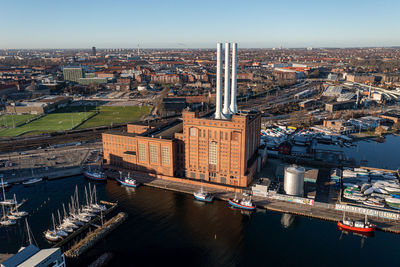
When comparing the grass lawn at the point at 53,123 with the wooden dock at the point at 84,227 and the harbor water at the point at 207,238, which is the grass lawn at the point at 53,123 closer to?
the harbor water at the point at 207,238

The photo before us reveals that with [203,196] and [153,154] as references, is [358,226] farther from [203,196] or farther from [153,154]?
[153,154]

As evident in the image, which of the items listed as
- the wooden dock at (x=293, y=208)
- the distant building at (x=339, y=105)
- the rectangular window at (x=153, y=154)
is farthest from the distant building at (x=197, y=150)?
the distant building at (x=339, y=105)

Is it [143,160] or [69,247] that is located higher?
[143,160]

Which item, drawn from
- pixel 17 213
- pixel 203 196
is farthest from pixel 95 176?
pixel 203 196

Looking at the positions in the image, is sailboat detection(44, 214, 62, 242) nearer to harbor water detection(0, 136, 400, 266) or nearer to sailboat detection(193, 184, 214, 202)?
harbor water detection(0, 136, 400, 266)

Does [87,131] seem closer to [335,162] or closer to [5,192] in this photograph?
[5,192]

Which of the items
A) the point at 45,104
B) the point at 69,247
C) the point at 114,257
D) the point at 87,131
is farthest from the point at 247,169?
the point at 45,104
